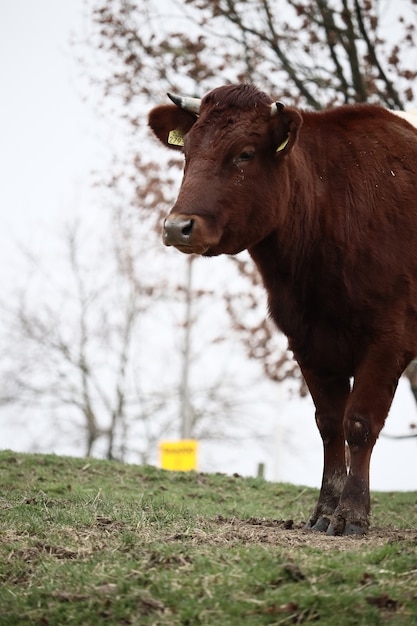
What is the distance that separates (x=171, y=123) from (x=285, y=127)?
1.28 metres

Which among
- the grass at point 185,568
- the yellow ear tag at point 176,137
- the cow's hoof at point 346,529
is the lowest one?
the grass at point 185,568

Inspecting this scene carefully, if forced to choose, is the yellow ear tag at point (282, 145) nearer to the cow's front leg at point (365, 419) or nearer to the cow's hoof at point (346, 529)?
the cow's front leg at point (365, 419)

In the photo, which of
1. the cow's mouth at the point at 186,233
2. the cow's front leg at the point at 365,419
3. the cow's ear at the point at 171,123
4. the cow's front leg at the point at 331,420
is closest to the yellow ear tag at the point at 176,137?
the cow's ear at the point at 171,123

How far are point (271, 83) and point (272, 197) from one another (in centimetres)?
920

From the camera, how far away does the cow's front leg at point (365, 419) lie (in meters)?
7.73

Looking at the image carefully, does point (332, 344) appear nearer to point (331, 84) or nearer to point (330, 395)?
point (330, 395)

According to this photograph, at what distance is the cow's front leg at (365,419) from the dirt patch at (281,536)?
Answer: 0.28m

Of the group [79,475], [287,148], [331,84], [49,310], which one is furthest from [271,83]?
[49,310]

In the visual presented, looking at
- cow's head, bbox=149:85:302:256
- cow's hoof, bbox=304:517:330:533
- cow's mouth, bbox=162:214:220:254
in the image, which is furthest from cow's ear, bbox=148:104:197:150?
cow's hoof, bbox=304:517:330:533

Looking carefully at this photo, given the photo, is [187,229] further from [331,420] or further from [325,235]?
[331,420]

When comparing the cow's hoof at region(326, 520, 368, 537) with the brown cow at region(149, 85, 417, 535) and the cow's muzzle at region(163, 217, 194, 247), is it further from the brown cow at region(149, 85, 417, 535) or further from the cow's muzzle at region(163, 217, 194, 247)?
the cow's muzzle at region(163, 217, 194, 247)

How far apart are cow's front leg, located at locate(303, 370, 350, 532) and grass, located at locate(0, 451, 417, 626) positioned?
521 millimetres

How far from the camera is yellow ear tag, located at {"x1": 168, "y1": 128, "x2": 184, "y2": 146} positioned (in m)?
8.82

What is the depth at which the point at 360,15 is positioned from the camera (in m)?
15.3
